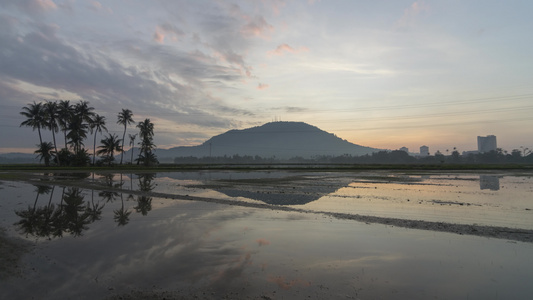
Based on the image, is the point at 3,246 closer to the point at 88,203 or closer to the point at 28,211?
the point at 28,211

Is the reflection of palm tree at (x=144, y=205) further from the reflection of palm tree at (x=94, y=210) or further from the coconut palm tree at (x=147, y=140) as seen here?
the coconut palm tree at (x=147, y=140)

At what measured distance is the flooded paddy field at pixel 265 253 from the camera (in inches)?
276

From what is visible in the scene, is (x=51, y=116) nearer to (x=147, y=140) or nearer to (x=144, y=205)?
(x=147, y=140)

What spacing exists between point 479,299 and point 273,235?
7.15 m

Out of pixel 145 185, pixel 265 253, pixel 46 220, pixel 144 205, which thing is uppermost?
pixel 145 185

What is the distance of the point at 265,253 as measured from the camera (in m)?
9.77

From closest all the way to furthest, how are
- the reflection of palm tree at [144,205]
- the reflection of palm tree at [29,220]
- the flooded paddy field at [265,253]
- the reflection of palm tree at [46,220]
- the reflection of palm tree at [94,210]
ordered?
the flooded paddy field at [265,253] < the reflection of palm tree at [46,220] < the reflection of palm tree at [29,220] < the reflection of palm tree at [94,210] < the reflection of palm tree at [144,205]

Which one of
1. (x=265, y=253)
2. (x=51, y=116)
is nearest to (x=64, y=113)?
(x=51, y=116)

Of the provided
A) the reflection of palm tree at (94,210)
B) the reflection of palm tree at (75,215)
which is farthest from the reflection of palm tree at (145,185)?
the reflection of palm tree at (94,210)

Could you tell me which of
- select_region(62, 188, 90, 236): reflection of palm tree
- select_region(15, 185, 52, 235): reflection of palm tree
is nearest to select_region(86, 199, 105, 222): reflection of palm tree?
select_region(62, 188, 90, 236): reflection of palm tree

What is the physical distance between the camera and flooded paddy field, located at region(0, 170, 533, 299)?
276 inches

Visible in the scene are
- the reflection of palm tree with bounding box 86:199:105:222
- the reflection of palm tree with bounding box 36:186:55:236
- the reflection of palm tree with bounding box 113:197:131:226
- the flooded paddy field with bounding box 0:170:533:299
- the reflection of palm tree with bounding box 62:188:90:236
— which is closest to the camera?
the flooded paddy field with bounding box 0:170:533:299

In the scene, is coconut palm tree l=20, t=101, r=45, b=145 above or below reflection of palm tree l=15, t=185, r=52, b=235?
above

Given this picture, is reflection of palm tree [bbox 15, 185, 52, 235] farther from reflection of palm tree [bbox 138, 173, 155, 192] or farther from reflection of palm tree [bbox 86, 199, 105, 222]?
reflection of palm tree [bbox 138, 173, 155, 192]
